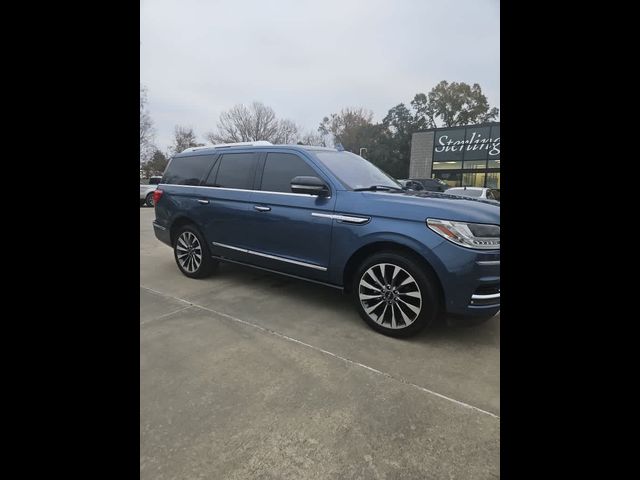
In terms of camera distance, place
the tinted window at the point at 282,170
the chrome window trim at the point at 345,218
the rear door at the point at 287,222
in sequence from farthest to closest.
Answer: the tinted window at the point at 282,170
the rear door at the point at 287,222
the chrome window trim at the point at 345,218

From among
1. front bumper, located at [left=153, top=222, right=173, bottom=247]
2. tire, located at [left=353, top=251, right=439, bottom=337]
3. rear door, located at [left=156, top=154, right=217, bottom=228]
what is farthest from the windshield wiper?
front bumper, located at [left=153, top=222, right=173, bottom=247]

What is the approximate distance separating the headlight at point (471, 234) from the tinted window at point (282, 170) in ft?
5.01

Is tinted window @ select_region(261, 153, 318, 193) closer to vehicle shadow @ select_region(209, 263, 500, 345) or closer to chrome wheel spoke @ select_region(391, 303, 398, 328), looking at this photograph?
vehicle shadow @ select_region(209, 263, 500, 345)

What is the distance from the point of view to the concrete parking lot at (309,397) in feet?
5.89

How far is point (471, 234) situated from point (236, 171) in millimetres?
2814

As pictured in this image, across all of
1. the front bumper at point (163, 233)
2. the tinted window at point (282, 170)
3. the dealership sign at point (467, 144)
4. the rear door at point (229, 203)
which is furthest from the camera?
the dealership sign at point (467, 144)

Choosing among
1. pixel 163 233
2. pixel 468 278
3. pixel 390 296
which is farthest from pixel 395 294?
pixel 163 233

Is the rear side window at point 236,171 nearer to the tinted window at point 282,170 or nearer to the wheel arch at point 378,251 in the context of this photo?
the tinted window at point 282,170

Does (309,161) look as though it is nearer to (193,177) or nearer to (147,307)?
(193,177)

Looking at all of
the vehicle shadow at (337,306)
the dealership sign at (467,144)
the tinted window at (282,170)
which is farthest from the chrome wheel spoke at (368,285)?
the dealership sign at (467,144)

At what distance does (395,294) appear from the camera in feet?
10.3

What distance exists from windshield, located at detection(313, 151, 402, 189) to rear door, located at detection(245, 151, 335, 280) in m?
0.20
